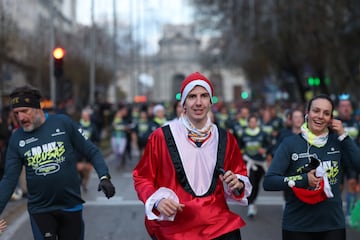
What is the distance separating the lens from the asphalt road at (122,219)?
371 inches

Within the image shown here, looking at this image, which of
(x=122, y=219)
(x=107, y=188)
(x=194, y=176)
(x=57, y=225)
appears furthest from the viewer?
(x=122, y=219)

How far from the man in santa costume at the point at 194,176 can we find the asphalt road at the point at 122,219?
4556 mm

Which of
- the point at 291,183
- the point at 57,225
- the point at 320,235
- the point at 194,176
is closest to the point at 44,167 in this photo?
the point at 57,225

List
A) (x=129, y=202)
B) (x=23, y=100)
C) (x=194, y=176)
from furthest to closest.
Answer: (x=129, y=202), (x=23, y=100), (x=194, y=176)

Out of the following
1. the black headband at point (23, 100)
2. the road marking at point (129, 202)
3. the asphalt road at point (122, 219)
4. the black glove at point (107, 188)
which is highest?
the black headband at point (23, 100)

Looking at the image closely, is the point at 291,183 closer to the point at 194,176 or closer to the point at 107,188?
the point at 194,176

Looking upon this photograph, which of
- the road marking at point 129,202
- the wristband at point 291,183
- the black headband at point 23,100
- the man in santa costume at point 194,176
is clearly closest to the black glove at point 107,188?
the man in santa costume at point 194,176

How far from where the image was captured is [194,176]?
459 centimetres

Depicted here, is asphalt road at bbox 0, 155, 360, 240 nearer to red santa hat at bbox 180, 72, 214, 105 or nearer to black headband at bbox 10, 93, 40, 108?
black headband at bbox 10, 93, 40, 108

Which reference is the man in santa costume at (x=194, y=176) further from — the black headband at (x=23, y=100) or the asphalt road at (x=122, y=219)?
the asphalt road at (x=122, y=219)

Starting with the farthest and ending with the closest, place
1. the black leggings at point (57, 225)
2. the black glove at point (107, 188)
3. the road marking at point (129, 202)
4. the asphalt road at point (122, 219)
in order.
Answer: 1. the road marking at point (129, 202)
2. the asphalt road at point (122, 219)
3. the black leggings at point (57, 225)
4. the black glove at point (107, 188)

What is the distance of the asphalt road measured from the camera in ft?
30.9

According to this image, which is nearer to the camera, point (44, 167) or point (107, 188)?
point (107, 188)

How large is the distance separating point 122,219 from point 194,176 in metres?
6.45
